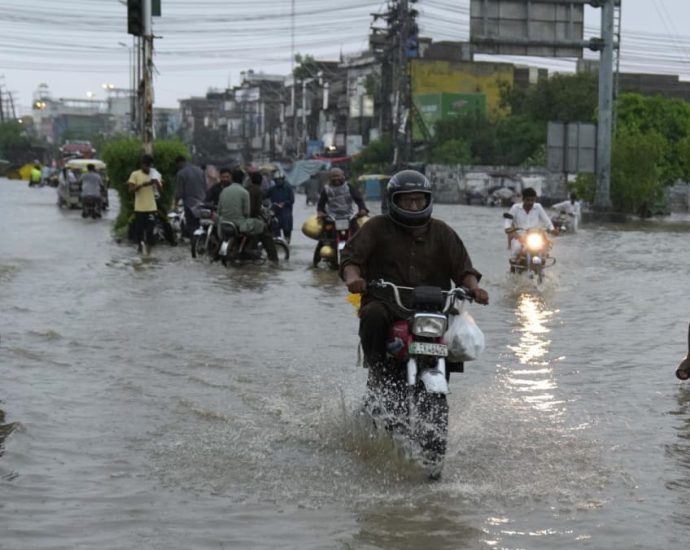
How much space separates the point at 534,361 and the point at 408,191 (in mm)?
4403

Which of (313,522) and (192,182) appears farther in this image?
(192,182)

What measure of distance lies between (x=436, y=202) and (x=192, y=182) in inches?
2013

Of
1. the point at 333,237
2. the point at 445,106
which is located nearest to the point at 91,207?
the point at 333,237

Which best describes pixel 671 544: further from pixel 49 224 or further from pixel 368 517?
pixel 49 224

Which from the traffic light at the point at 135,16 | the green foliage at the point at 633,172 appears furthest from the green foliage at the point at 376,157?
the traffic light at the point at 135,16

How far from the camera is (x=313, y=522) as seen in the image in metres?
5.92

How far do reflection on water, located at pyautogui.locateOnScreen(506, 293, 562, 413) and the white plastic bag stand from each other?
2010mm

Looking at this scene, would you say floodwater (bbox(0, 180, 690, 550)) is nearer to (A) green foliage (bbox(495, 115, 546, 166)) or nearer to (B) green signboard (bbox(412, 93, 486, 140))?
(A) green foliage (bbox(495, 115, 546, 166))

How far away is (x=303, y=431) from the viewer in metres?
7.97

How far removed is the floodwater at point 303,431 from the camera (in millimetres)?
5887

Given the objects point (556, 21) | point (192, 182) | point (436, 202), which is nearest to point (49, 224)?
point (192, 182)

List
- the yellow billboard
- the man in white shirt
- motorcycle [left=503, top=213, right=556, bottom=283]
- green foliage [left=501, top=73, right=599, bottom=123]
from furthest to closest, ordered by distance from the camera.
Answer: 1. the yellow billboard
2. green foliage [left=501, top=73, right=599, bottom=123]
3. the man in white shirt
4. motorcycle [left=503, top=213, right=556, bottom=283]

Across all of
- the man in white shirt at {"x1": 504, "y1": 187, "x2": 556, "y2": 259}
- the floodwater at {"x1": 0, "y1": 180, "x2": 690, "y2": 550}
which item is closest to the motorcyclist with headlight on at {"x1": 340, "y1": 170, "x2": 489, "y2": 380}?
the floodwater at {"x1": 0, "y1": 180, "x2": 690, "y2": 550}

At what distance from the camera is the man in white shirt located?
1827 centimetres
